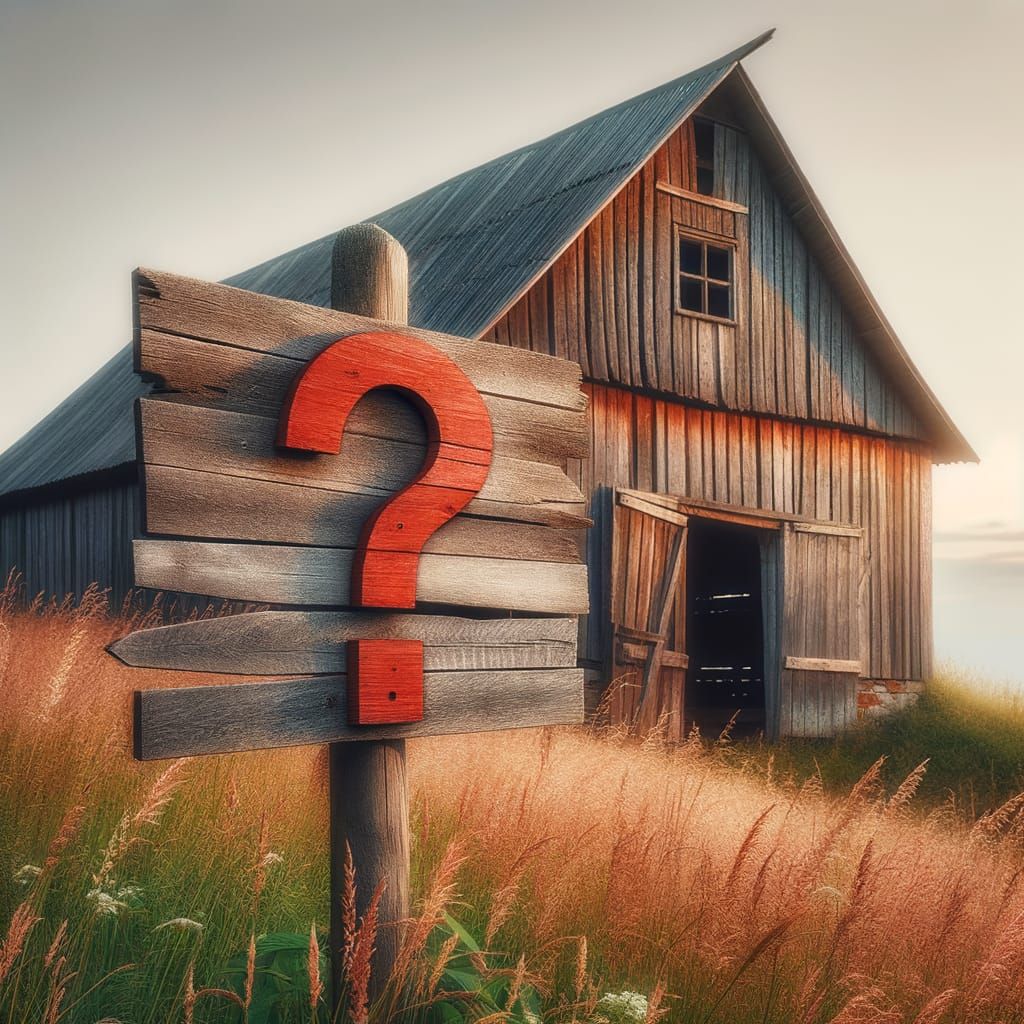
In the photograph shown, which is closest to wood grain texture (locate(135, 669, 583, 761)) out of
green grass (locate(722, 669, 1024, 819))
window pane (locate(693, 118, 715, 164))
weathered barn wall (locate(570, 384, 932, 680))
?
weathered barn wall (locate(570, 384, 932, 680))

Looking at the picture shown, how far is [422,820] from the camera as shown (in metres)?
5.05

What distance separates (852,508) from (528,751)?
7.56 metres

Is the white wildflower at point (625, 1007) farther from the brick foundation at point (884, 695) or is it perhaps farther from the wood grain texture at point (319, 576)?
the brick foundation at point (884, 695)

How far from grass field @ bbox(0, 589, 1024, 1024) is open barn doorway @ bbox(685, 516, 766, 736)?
10.7 metres

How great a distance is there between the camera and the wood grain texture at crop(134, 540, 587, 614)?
2793mm

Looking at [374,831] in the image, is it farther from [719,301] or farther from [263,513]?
[719,301]

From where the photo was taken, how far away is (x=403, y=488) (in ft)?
10.3

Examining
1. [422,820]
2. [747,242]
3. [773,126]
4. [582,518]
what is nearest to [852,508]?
[747,242]

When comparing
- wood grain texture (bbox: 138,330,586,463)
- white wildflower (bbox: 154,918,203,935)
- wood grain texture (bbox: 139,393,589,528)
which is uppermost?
wood grain texture (bbox: 138,330,586,463)

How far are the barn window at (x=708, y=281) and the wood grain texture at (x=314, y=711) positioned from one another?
8866 mm

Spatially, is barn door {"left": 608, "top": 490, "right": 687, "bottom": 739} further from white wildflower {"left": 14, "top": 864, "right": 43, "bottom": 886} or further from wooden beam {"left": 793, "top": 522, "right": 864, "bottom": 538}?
white wildflower {"left": 14, "top": 864, "right": 43, "bottom": 886}

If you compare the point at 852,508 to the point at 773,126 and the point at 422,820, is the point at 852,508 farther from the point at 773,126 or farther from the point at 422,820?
the point at 422,820

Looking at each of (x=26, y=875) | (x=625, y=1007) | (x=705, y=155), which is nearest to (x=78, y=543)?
(x=705, y=155)

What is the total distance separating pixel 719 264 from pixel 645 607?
13.4ft
